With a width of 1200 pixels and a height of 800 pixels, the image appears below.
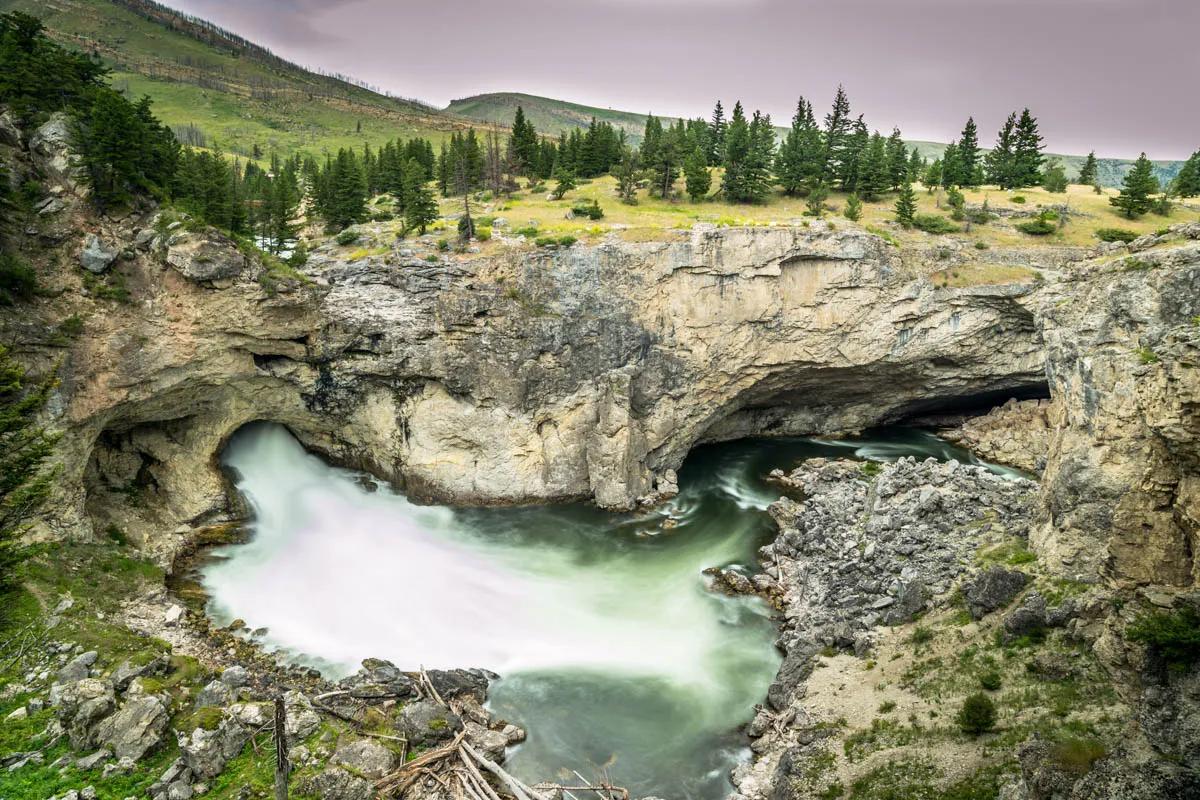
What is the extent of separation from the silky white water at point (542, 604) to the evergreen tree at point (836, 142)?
27757 mm

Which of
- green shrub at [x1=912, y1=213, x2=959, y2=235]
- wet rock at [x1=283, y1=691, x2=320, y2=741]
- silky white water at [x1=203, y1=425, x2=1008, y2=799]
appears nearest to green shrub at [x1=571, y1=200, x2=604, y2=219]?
silky white water at [x1=203, y1=425, x2=1008, y2=799]

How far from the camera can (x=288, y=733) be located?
15.5 meters

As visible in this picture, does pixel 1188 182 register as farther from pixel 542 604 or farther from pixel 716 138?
pixel 542 604

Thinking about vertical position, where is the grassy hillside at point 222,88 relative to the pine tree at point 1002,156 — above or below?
above

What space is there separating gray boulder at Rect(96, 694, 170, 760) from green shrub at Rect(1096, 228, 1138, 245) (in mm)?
50026

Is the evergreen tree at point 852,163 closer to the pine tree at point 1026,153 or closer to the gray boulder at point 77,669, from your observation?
the pine tree at point 1026,153

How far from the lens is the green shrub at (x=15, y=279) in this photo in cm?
2108

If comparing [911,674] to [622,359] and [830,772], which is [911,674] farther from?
[622,359]

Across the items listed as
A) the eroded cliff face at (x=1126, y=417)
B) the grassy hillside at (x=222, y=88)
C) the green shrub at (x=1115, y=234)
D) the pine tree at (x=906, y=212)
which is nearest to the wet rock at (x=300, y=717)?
the eroded cliff face at (x=1126, y=417)

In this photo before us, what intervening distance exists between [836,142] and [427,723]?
52629 millimetres

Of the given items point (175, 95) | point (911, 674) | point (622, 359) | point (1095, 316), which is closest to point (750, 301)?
point (622, 359)

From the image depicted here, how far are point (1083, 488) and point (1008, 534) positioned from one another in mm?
4137

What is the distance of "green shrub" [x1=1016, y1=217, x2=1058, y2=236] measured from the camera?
38.4 m

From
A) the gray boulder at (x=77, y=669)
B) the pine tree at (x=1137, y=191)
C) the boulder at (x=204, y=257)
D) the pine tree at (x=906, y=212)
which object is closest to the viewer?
the gray boulder at (x=77, y=669)
